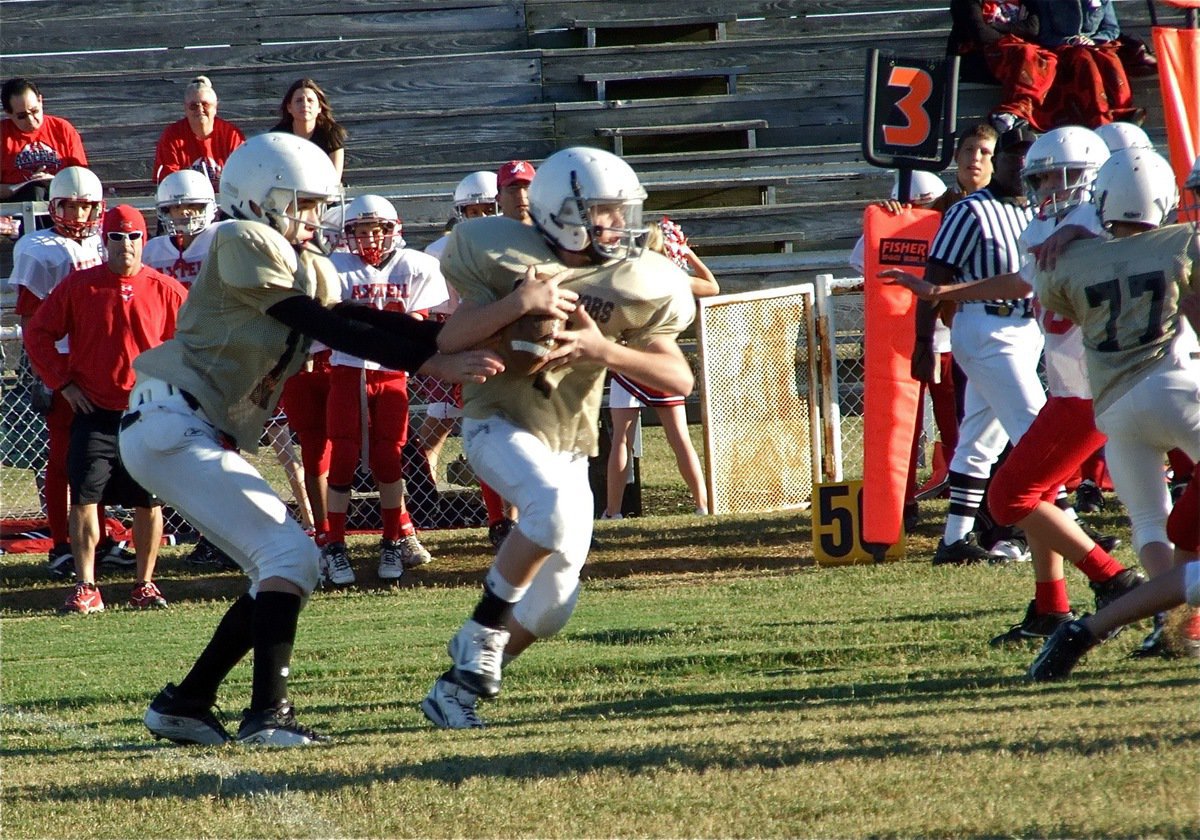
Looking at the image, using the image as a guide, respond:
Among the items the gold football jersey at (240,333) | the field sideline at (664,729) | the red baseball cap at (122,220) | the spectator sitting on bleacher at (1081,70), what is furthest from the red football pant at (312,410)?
the spectator sitting on bleacher at (1081,70)

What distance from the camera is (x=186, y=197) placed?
28.5 ft

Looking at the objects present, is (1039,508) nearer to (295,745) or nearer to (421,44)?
(295,745)

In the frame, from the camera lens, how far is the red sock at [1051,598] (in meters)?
5.71

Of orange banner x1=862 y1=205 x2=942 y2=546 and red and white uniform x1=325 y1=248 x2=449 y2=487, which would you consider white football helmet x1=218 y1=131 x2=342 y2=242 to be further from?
orange banner x1=862 y1=205 x2=942 y2=546

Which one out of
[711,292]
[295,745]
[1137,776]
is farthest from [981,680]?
[711,292]

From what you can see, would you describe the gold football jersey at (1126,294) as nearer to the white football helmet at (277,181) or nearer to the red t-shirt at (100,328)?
the white football helmet at (277,181)

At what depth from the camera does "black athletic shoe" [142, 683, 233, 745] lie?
4.71m

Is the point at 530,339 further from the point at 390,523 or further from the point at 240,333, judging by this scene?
the point at 390,523

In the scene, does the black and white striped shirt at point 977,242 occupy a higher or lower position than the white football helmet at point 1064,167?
lower

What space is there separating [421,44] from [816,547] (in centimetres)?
840

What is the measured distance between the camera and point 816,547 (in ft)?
26.9

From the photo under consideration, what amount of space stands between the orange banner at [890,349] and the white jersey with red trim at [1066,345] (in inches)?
78.9

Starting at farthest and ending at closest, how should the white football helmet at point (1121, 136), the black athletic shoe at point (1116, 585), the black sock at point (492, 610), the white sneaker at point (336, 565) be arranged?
the white sneaker at point (336, 565)
the white football helmet at point (1121, 136)
the black athletic shoe at point (1116, 585)
the black sock at point (492, 610)

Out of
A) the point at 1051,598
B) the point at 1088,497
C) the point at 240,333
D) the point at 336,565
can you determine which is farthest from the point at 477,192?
the point at 240,333
